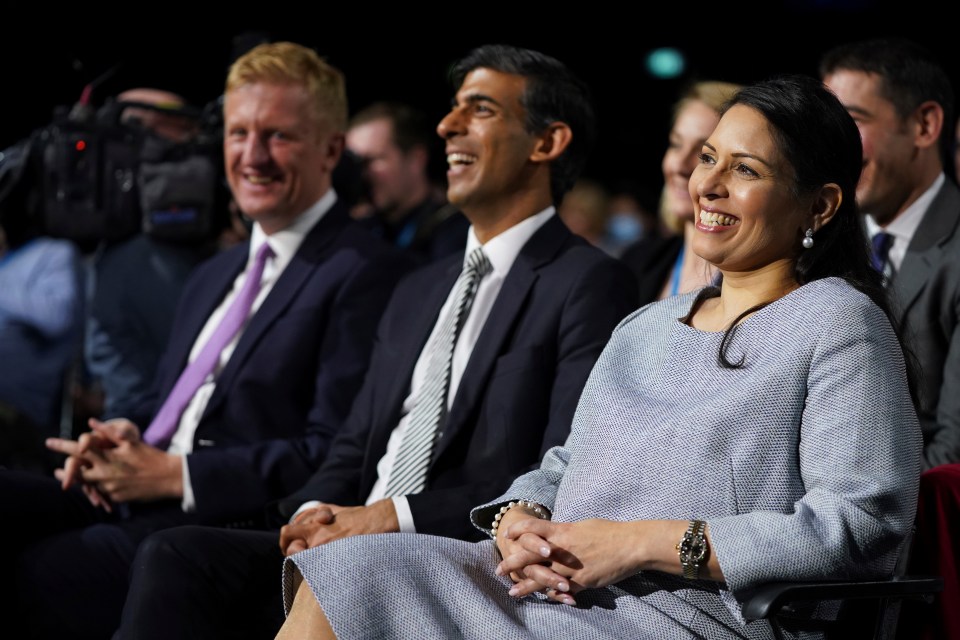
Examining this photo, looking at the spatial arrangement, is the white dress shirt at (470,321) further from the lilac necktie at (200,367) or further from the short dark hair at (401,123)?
the short dark hair at (401,123)

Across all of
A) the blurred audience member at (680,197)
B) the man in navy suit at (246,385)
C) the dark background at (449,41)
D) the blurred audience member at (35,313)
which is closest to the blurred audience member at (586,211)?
the dark background at (449,41)

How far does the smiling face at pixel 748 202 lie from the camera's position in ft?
7.37

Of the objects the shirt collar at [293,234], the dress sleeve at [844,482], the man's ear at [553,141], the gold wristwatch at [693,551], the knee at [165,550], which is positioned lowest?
the knee at [165,550]

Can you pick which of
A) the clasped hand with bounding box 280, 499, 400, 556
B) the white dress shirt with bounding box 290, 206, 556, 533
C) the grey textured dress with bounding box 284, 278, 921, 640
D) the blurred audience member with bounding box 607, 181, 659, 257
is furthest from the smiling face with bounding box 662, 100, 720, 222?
the blurred audience member with bounding box 607, 181, 659, 257

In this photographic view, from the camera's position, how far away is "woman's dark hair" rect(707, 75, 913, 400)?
224 centimetres

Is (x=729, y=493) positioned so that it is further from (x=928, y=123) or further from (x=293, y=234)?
(x=293, y=234)

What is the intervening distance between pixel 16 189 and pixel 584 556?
289 centimetres

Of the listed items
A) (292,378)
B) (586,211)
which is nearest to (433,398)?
(292,378)

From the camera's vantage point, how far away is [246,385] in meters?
3.28

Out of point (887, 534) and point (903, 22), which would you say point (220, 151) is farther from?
point (903, 22)

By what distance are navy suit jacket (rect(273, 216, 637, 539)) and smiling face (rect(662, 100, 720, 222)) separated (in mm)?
916

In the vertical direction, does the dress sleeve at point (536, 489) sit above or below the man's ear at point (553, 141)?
below

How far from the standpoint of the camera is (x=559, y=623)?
2076 mm

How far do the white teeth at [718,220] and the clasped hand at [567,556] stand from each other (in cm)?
58
